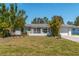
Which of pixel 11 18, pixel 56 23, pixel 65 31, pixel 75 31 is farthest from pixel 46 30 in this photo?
pixel 11 18

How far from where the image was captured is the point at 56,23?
3623 mm

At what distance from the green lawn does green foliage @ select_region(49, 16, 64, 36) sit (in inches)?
5.2

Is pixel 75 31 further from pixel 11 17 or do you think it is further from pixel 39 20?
pixel 11 17

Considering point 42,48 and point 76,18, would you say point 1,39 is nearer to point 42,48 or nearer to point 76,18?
point 42,48

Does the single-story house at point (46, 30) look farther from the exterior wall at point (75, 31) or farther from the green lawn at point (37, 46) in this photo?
the green lawn at point (37, 46)

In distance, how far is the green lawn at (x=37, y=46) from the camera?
3350mm

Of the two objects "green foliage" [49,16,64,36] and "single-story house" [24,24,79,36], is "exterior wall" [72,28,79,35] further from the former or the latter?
"green foliage" [49,16,64,36]

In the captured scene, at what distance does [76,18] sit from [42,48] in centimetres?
73

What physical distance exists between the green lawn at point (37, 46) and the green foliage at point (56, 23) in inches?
5.2

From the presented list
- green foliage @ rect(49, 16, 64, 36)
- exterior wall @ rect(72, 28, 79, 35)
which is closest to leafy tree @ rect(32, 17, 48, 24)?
green foliage @ rect(49, 16, 64, 36)

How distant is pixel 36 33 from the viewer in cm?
361

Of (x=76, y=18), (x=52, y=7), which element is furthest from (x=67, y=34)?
(x=52, y=7)

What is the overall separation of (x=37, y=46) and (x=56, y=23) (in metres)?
0.51

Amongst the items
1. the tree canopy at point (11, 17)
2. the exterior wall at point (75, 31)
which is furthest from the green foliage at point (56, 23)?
the tree canopy at point (11, 17)
